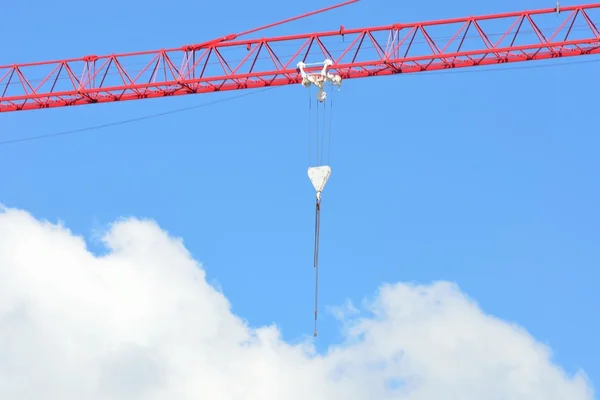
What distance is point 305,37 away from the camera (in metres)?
87.0

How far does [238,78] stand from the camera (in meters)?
87.8

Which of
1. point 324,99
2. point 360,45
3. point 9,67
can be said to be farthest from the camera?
point 9,67

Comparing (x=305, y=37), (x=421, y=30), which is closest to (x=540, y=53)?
(x=421, y=30)

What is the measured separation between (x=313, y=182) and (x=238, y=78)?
1489 cm

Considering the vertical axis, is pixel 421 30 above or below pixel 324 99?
above

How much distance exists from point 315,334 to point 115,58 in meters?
26.7

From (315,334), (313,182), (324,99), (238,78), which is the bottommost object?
(315,334)

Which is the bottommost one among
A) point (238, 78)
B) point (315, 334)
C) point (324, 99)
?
point (315, 334)

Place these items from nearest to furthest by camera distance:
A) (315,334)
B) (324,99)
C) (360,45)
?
(315,334) < (324,99) < (360,45)

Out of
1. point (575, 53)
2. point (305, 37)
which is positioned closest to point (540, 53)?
point (575, 53)

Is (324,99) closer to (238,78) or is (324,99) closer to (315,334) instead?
(238,78)

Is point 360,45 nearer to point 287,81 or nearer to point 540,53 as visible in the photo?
point 287,81

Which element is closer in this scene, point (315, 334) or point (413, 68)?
point (315, 334)

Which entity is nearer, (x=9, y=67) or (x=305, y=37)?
(x=305, y=37)
